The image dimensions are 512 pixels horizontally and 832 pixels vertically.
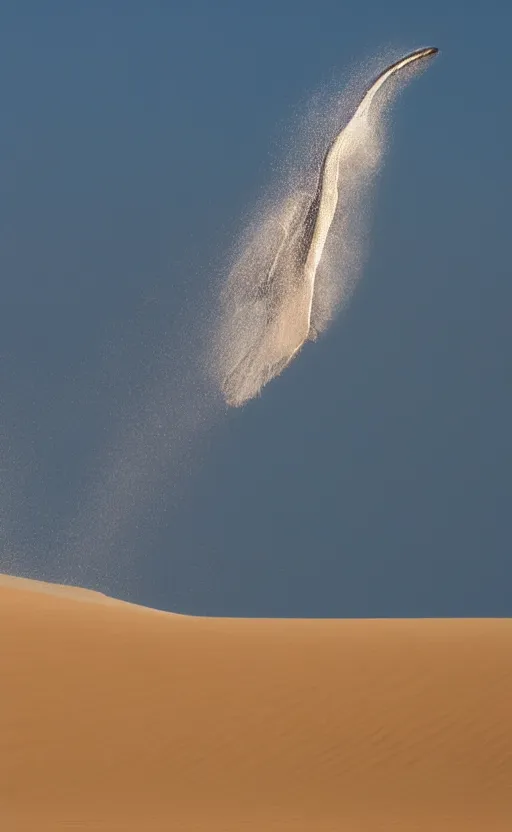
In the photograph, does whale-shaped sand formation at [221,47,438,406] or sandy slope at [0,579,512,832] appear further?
whale-shaped sand formation at [221,47,438,406]

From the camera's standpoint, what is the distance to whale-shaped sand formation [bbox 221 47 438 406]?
20359mm

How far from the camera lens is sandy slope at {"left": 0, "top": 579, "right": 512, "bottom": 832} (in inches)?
599

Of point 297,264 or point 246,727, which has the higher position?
point 297,264

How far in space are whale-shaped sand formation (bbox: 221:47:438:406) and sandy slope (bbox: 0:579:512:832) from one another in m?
4.05

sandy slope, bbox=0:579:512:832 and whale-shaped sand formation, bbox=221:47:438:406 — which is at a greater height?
whale-shaped sand formation, bbox=221:47:438:406

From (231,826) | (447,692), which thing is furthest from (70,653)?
(231,826)

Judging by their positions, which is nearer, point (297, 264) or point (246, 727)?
point (246, 727)

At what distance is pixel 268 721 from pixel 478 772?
2.63 metres

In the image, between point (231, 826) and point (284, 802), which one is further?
point (284, 802)

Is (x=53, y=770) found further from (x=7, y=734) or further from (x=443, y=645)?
(x=443, y=645)

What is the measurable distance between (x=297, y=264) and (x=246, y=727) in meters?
6.31

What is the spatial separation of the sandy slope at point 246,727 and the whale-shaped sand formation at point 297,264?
4.05 metres

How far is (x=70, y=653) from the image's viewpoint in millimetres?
19906

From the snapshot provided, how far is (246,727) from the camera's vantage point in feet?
58.6
